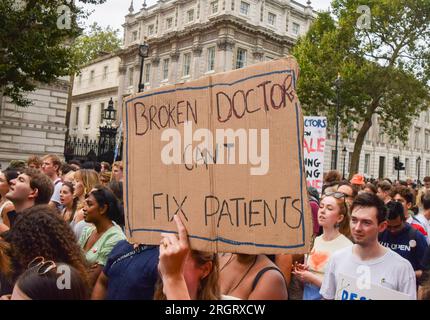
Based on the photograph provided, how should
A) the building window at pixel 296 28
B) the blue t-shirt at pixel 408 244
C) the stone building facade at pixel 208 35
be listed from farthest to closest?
the building window at pixel 296 28 → the stone building facade at pixel 208 35 → the blue t-shirt at pixel 408 244

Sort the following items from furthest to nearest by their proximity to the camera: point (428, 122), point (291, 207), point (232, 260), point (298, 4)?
point (428, 122) → point (298, 4) → point (232, 260) → point (291, 207)

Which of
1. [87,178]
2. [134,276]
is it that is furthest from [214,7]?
[134,276]

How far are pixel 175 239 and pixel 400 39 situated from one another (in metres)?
31.0

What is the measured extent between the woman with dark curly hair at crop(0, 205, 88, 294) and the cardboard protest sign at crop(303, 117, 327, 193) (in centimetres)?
526

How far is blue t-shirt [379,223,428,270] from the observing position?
4.48 meters

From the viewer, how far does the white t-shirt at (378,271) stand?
2.95m

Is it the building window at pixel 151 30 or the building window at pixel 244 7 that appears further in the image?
the building window at pixel 151 30

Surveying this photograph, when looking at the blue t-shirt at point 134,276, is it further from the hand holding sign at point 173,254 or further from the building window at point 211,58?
the building window at point 211,58

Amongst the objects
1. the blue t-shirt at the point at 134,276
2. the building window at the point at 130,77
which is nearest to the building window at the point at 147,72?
the building window at the point at 130,77

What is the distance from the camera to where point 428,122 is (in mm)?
62312

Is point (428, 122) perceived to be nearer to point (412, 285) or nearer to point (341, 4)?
point (341, 4)

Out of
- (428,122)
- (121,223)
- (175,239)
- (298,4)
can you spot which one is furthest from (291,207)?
(428,122)

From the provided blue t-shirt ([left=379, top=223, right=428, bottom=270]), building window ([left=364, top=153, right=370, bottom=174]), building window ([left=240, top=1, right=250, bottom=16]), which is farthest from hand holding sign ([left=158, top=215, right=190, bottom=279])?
building window ([left=364, top=153, right=370, bottom=174])

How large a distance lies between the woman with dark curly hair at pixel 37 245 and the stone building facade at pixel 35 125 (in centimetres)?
2197
